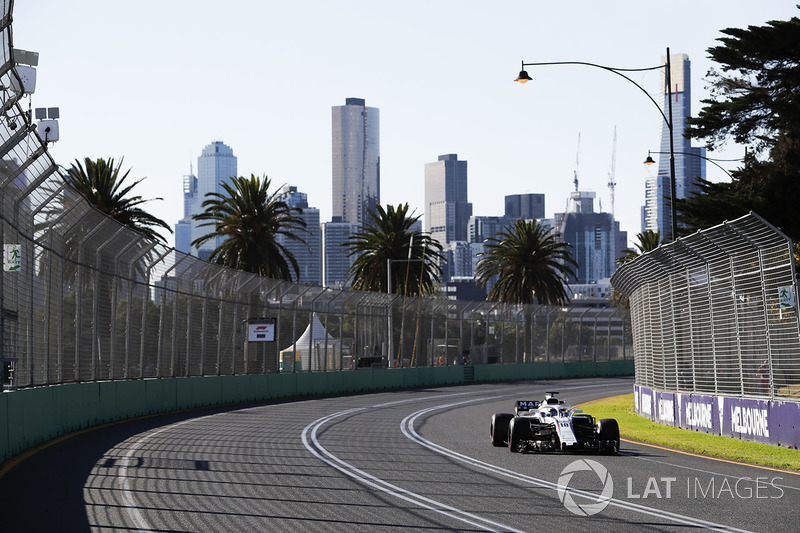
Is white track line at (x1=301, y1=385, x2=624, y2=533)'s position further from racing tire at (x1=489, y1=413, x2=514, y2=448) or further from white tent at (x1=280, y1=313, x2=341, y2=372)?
white tent at (x1=280, y1=313, x2=341, y2=372)

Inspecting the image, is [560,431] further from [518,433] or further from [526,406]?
[526,406]

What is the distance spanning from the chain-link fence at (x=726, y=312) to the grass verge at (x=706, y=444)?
0.92m

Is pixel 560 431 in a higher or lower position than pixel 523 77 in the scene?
lower

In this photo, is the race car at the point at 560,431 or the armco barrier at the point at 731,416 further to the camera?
the armco barrier at the point at 731,416

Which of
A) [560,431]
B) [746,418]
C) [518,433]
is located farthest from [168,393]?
[746,418]

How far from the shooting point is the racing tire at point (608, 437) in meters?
16.6

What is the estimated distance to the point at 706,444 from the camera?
60.5ft

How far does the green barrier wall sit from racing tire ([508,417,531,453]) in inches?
285

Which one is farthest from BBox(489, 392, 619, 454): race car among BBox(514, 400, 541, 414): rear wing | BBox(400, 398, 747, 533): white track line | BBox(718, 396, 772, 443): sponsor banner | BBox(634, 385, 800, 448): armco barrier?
BBox(718, 396, 772, 443): sponsor banner

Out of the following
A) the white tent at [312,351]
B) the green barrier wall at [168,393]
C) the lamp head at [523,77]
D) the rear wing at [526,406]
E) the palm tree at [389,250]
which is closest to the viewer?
the green barrier wall at [168,393]

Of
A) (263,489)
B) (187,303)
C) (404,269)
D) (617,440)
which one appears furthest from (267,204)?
(263,489)

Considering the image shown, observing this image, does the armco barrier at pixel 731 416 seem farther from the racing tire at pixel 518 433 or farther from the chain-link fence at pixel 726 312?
the racing tire at pixel 518 433

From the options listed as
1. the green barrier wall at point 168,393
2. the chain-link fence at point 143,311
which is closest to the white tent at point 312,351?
the chain-link fence at point 143,311

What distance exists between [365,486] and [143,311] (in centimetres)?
1466
